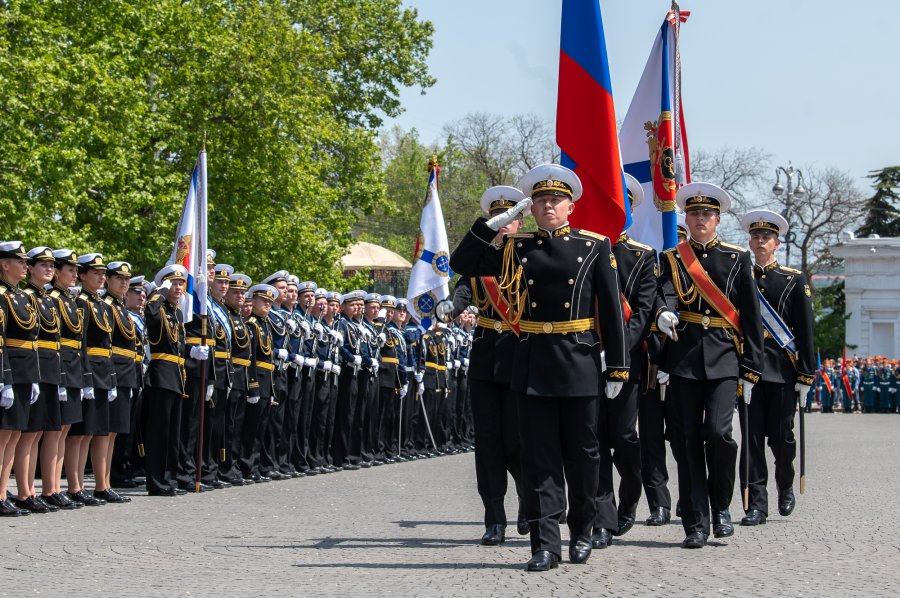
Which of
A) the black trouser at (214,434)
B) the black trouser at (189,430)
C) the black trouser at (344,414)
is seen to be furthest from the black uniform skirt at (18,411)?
the black trouser at (344,414)

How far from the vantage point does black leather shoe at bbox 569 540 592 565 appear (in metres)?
8.42

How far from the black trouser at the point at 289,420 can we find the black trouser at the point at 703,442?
7.08 metres

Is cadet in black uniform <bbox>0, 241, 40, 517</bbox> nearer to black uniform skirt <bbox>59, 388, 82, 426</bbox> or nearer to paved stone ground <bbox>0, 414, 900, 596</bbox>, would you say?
black uniform skirt <bbox>59, 388, 82, 426</bbox>

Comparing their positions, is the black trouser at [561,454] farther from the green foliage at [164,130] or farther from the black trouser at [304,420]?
the green foliage at [164,130]

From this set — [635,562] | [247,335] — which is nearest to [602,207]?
[635,562]

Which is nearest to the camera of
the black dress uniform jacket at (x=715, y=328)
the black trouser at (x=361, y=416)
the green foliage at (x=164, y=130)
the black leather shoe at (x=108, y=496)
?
the black dress uniform jacket at (x=715, y=328)

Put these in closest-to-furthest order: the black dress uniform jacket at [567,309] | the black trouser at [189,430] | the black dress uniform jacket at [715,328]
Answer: the black dress uniform jacket at [567,309], the black dress uniform jacket at [715,328], the black trouser at [189,430]

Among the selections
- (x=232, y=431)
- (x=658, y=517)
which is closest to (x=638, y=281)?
(x=658, y=517)

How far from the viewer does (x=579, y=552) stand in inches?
332

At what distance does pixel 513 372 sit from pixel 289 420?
809cm

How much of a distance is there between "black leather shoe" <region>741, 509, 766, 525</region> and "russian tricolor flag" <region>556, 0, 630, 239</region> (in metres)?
2.56

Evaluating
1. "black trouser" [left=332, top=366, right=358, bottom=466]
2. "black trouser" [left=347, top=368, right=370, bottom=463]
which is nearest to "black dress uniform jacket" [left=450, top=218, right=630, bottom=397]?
"black trouser" [left=332, top=366, right=358, bottom=466]

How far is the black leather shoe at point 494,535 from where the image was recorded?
9555 millimetres

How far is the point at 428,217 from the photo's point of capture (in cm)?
1669
